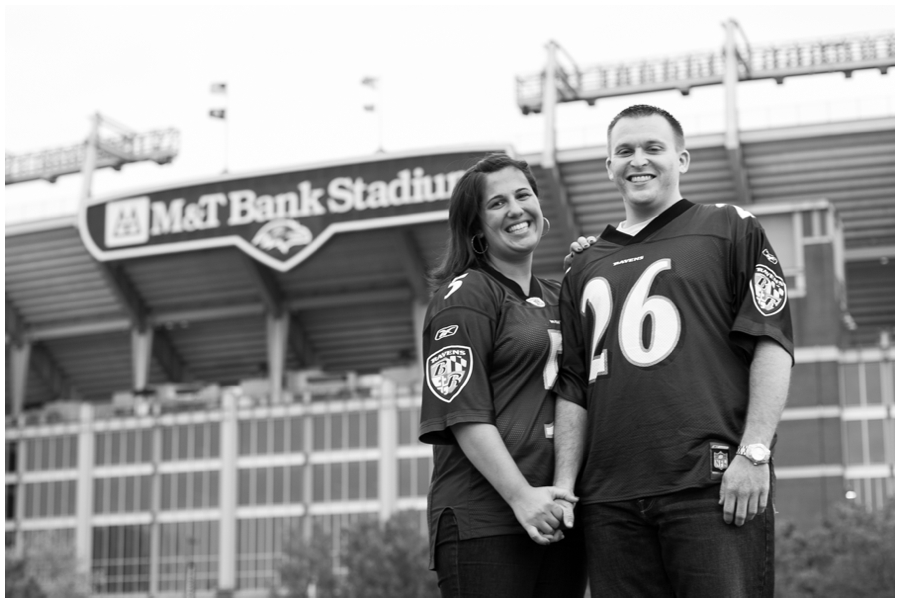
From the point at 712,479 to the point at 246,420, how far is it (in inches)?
2504

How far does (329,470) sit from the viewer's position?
215 ft

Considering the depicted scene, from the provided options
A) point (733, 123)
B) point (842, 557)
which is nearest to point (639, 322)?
point (842, 557)

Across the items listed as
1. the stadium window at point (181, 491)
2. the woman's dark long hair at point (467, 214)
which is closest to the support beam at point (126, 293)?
the stadium window at point (181, 491)

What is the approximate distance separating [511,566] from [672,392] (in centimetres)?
103

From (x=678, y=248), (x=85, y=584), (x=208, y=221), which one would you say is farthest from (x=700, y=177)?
(x=678, y=248)

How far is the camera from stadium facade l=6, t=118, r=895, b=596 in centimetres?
5622

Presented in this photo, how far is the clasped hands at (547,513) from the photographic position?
5.38 meters

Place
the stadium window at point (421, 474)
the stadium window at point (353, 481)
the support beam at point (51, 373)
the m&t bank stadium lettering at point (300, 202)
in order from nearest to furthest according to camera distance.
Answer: the m&t bank stadium lettering at point (300, 202), the stadium window at point (421, 474), the stadium window at point (353, 481), the support beam at point (51, 373)

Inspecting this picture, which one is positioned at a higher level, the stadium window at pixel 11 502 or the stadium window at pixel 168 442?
the stadium window at pixel 168 442

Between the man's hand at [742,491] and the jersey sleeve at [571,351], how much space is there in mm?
790

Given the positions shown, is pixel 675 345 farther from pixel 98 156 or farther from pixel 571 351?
pixel 98 156

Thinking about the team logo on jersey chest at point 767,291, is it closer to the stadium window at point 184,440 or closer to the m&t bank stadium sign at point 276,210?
the m&t bank stadium sign at point 276,210

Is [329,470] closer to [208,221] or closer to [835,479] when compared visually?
[208,221]

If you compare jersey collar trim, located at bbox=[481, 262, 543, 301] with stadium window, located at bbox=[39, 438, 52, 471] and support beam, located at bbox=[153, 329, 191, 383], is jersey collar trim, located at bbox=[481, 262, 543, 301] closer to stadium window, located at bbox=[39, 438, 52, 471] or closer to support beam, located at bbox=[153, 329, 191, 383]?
support beam, located at bbox=[153, 329, 191, 383]
